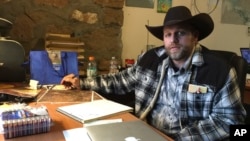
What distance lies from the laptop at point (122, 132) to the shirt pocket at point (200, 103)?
1.35 ft

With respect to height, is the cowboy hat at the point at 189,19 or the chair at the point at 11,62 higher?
the cowboy hat at the point at 189,19

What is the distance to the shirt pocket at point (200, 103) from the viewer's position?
1204 mm

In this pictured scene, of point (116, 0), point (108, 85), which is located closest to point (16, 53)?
point (108, 85)

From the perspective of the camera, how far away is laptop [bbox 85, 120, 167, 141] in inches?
31.6

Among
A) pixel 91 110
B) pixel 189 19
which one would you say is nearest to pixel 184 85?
pixel 189 19

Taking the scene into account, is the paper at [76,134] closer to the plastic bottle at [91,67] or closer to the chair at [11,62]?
the chair at [11,62]

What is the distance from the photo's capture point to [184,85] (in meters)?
1.28

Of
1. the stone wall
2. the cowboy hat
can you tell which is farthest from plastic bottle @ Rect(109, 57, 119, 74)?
the cowboy hat

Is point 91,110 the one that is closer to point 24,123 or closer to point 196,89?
point 24,123

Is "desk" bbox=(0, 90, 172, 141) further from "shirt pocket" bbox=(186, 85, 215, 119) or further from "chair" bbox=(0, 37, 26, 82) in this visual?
"chair" bbox=(0, 37, 26, 82)

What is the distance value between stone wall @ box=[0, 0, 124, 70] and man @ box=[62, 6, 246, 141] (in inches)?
31.7

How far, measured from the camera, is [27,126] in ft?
2.71

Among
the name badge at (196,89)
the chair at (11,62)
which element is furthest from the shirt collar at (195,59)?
the chair at (11,62)

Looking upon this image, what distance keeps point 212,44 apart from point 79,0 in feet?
5.31
